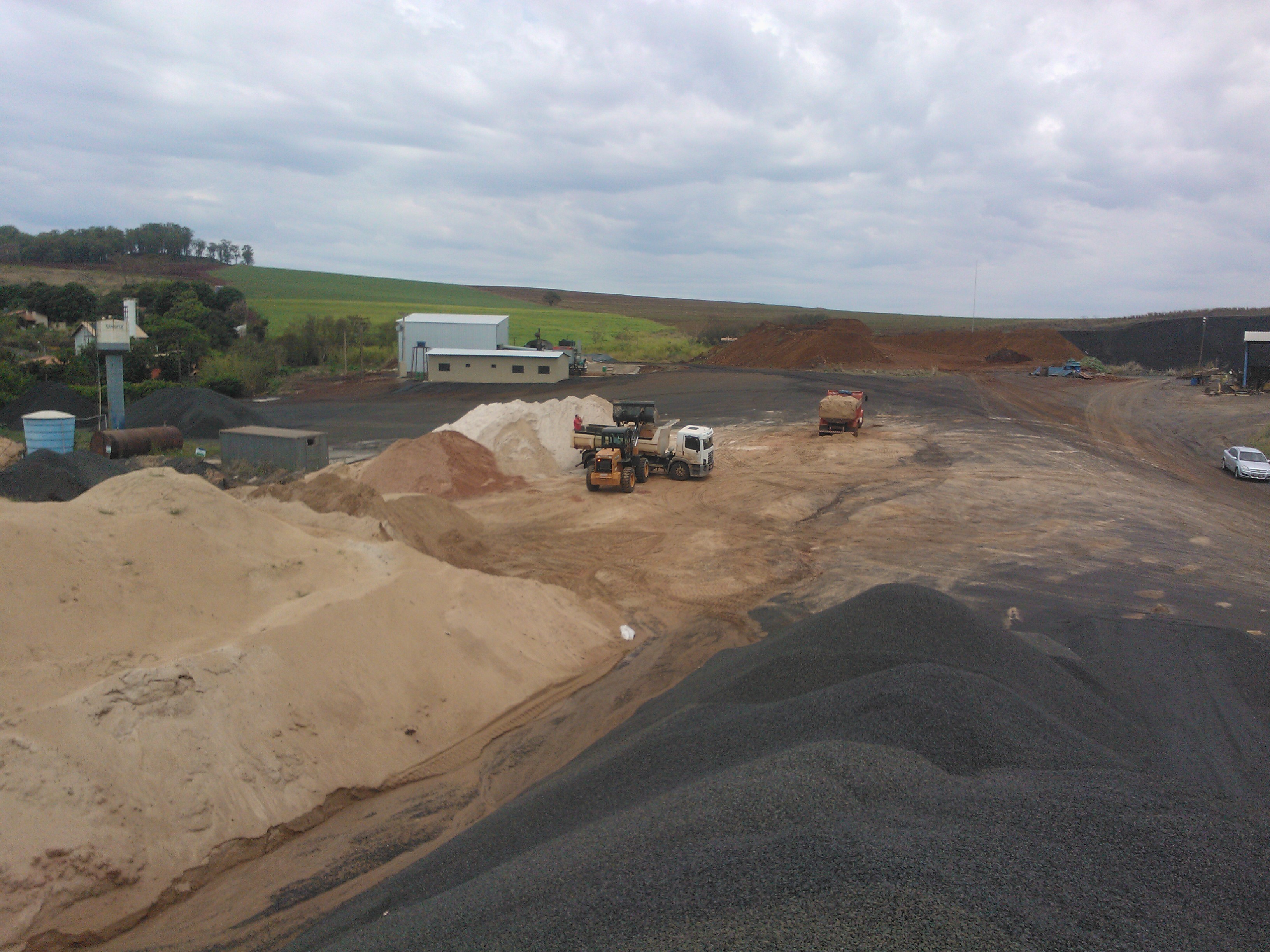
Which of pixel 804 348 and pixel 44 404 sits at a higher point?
pixel 804 348

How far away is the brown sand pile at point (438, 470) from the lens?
25766mm

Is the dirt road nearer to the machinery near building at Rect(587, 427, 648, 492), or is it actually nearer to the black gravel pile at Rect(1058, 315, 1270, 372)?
the machinery near building at Rect(587, 427, 648, 492)

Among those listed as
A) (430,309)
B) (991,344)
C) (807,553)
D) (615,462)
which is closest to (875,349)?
(991,344)

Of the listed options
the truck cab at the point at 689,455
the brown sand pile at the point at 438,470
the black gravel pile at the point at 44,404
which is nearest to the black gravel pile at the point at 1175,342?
the truck cab at the point at 689,455

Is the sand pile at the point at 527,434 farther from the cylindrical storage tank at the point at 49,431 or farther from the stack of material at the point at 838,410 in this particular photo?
the cylindrical storage tank at the point at 49,431

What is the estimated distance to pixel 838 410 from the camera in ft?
116

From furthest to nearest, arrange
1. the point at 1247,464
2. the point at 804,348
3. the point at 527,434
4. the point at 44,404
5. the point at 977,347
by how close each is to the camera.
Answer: the point at 977,347 < the point at 804,348 < the point at 44,404 < the point at 527,434 < the point at 1247,464

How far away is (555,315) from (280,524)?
368 feet

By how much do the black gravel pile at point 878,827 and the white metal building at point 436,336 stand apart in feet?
184

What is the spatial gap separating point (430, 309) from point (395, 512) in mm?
117113

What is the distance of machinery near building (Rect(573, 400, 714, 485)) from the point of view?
88.2 feet

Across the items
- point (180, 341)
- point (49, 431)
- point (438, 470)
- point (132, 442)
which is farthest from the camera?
point (180, 341)

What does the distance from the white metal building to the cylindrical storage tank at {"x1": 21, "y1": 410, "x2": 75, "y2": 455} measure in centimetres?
3441

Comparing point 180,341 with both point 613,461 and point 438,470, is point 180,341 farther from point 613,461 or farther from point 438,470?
point 613,461
